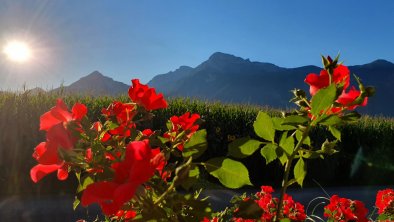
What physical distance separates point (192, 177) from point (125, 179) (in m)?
0.30

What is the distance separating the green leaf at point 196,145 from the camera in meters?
1.11

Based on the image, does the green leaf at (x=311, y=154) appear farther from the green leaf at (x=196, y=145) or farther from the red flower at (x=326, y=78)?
the green leaf at (x=196, y=145)

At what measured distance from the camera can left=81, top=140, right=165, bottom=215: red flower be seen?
758 millimetres

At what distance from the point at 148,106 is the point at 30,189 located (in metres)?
6.89

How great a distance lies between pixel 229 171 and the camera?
106 cm

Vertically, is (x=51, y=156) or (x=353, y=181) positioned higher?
(x=51, y=156)

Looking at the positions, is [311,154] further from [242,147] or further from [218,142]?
[218,142]

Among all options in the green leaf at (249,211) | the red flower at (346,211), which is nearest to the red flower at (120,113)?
the green leaf at (249,211)

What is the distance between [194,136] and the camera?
3.72 feet

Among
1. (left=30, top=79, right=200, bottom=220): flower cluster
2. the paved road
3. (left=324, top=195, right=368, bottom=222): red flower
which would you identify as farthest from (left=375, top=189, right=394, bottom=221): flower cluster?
the paved road

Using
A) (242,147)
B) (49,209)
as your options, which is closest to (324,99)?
(242,147)

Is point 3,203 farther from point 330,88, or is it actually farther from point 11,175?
point 330,88

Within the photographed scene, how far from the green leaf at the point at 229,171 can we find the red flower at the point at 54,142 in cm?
29

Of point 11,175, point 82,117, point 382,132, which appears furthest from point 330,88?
point 382,132
